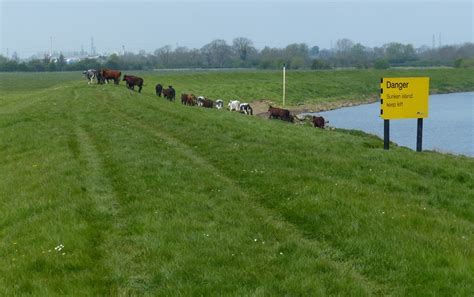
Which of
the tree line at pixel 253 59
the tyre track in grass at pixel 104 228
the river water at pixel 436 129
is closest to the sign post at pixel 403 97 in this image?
the river water at pixel 436 129

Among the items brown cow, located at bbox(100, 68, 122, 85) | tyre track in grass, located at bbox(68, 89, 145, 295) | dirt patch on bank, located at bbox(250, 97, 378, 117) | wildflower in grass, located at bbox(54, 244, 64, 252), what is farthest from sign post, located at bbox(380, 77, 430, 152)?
dirt patch on bank, located at bbox(250, 97, 378, 117)

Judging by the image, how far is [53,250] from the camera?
24.3 feet

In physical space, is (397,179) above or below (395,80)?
below

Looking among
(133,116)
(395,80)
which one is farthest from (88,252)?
(133,116)

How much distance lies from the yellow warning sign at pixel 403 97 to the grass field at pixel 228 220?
1742 millimetres

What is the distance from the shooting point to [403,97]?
56.5ft

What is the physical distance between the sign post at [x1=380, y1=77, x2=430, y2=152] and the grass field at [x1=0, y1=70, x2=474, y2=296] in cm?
170

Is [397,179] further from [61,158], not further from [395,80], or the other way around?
[61,158]

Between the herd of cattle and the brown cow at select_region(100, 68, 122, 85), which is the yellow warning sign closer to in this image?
the herd of cattle

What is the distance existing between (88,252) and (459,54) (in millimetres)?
174308

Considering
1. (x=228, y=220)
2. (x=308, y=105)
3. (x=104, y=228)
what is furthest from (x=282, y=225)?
(x=308, y=105)

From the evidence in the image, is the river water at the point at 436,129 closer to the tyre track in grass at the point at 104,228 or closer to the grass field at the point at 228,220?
the grass field at the point at 228,220

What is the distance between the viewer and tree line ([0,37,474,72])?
124m

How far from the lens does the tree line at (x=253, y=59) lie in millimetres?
123938
